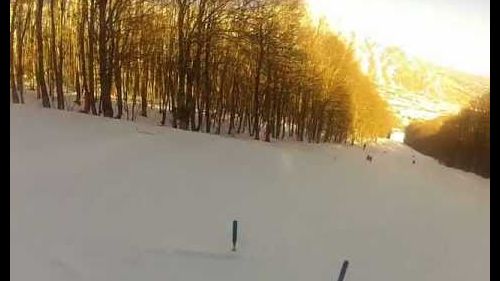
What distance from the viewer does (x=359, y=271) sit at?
929cm

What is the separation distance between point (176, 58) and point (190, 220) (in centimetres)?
2183

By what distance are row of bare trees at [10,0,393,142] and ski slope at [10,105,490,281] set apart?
27.4 feet

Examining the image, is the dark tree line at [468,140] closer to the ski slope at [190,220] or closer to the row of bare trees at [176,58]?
the row of bare trees at [176,58]

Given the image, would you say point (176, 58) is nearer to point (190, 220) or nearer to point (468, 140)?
point (190, 220)

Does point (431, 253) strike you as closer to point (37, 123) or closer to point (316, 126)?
point (37, 123)

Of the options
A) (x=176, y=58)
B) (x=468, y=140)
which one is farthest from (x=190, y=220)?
(x=468, y=140)

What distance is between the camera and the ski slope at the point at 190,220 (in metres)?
7.83

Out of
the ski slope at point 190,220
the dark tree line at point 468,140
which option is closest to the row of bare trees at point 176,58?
the ski slope at point 190,220

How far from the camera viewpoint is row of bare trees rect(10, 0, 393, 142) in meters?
25.6

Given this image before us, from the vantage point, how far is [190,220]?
10.4 metres

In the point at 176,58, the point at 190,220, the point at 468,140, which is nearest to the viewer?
the point at 190,220

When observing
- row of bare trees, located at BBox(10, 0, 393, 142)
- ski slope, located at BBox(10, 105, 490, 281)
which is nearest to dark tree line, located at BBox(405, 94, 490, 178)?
row of bare trees, located at BBox(10, 0, 393, 142)

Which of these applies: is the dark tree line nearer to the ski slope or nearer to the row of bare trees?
the row of bare trees
